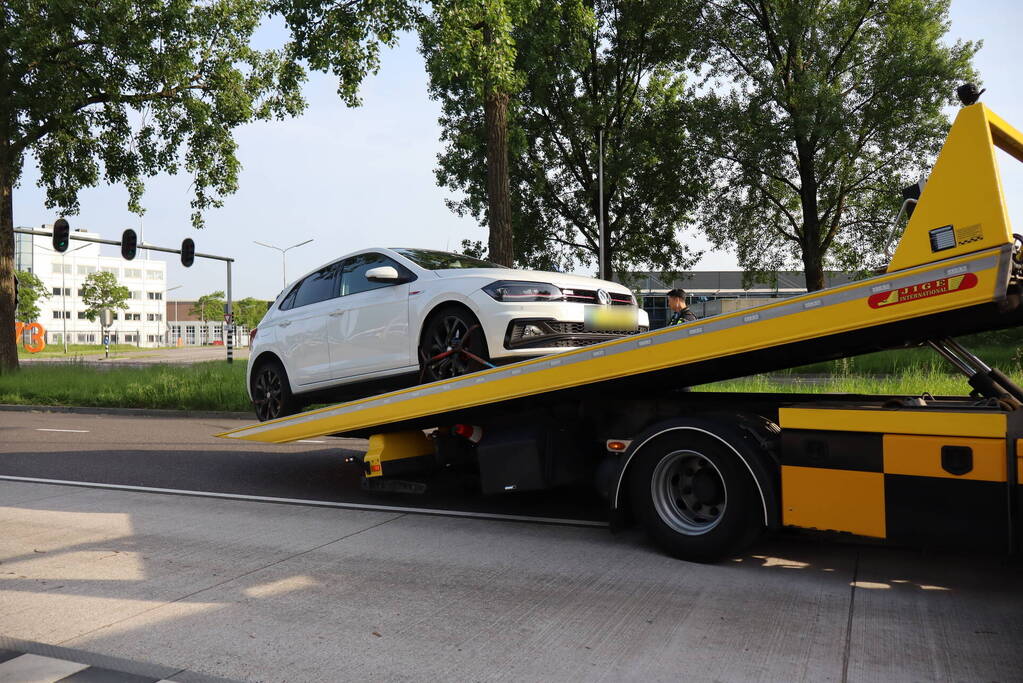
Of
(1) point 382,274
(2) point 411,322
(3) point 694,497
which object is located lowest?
(3) point 694,497

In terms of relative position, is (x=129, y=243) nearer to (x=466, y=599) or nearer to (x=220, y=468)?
(x=220, y=468)

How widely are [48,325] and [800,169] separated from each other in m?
102

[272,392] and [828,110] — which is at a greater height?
[828,110]

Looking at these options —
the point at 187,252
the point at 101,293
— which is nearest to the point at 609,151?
the point at 187,252

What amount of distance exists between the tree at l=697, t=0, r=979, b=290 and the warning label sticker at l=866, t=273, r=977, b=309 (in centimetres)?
2242

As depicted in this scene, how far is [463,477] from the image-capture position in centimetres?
737

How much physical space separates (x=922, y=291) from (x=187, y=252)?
87.0 ft

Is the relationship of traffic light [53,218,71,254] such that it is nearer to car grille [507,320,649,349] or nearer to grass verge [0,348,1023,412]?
grass verge [0,348,1023,412]

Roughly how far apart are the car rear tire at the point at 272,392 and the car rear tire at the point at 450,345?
6.82 ft

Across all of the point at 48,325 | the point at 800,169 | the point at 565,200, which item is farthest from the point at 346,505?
the point at 48,325

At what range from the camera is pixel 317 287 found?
26.9 ft

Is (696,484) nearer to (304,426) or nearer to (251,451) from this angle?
(304,426)

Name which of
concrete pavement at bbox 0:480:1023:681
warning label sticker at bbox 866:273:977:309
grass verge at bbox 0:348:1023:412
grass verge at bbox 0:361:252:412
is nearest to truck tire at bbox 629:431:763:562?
concrete pavement at bbox 0:480:1023:681

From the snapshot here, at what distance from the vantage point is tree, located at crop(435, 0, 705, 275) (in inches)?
1148
